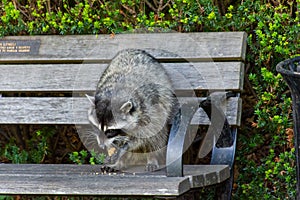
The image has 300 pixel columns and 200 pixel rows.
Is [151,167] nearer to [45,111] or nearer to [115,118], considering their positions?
[115,118]

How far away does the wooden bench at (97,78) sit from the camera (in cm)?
424


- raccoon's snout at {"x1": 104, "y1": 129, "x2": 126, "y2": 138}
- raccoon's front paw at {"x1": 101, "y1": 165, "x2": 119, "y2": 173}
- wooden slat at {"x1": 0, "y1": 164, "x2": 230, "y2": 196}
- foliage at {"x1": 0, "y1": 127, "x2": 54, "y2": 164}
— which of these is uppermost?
raccoon's snout at {"x1": 104, "y1": 129, "x2": 126, "y2": 138}

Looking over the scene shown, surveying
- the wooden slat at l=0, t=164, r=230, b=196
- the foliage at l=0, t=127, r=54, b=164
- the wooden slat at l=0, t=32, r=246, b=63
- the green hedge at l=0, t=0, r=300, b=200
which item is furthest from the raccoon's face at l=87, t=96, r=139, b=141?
the foliage at l=0, t=127, r=54, b=164

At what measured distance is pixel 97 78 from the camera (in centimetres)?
473

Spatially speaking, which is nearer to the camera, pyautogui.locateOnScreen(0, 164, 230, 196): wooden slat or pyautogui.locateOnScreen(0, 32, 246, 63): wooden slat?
pyautogui.locateOnScreen(0, 164, 230, 196): wooden slat

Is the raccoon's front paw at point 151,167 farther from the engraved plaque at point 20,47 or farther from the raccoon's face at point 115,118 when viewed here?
the engraved plaque at point 20,47

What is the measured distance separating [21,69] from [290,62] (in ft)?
6.00

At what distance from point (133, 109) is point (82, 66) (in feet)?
2.92

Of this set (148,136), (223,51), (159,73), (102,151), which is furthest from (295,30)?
(102,151)

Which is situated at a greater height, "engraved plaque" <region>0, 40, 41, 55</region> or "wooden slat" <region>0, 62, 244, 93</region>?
"engraved plaque" <region>0, 40, 41, 55</region>

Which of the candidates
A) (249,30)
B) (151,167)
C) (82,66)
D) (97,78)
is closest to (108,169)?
(151,167)

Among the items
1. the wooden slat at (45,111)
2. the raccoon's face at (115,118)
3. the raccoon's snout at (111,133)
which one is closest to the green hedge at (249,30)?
the wooden slat at (45,111)

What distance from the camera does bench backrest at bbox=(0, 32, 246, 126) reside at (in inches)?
180

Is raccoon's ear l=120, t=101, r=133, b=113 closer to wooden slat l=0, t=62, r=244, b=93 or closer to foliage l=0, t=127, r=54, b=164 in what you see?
wooden slat l=0, t=62, r=244, b=93
